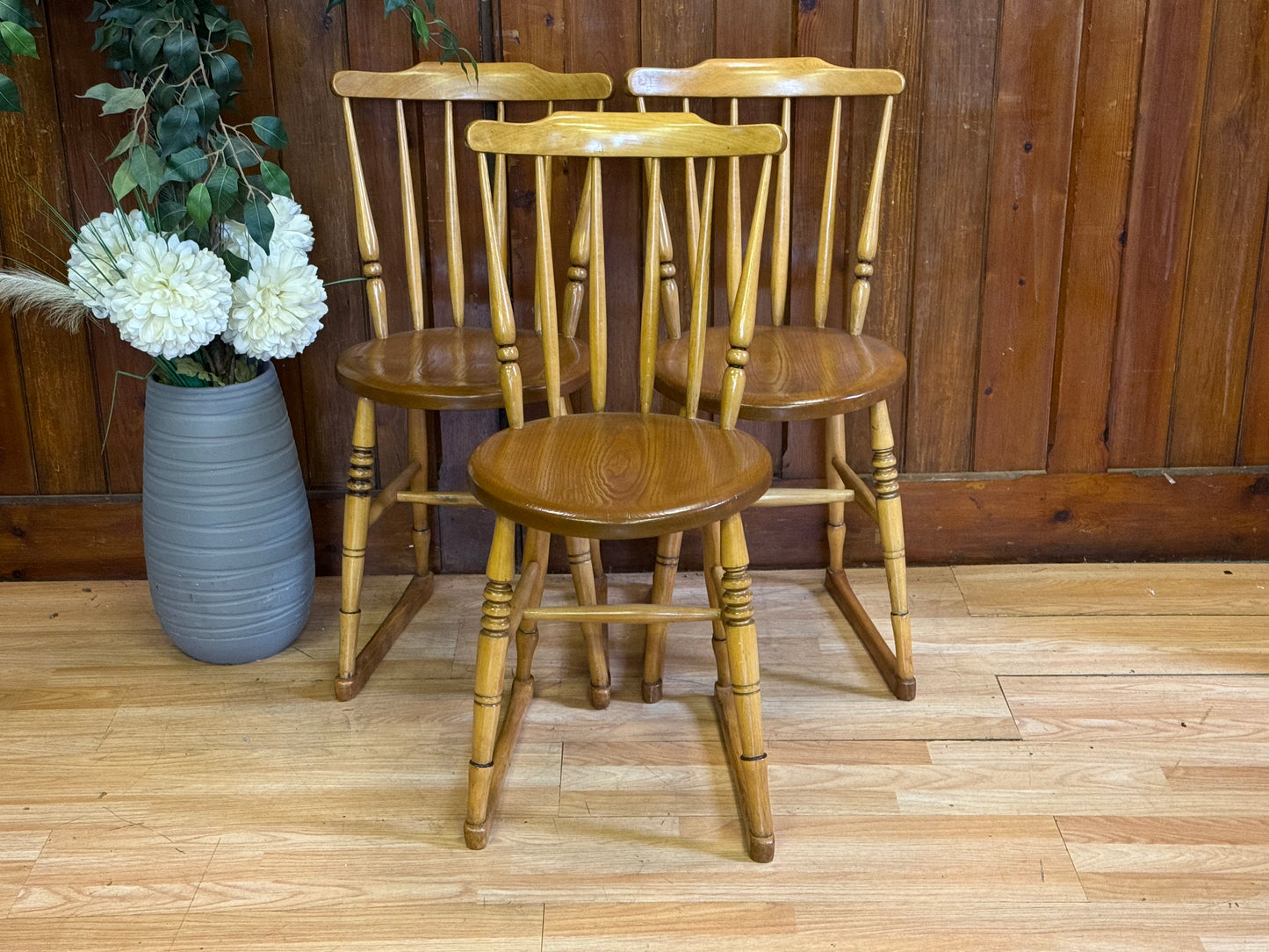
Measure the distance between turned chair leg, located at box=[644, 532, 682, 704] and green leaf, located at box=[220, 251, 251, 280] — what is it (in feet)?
2.43

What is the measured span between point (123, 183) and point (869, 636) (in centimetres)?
135

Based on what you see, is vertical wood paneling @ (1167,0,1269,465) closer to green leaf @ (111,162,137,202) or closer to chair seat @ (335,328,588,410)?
chair seat @ (335,328,588,410)

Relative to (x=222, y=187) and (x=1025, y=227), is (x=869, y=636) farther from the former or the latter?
(x=222, y=187)

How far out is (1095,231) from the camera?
7.06ft

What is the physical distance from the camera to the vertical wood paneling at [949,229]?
2049mm

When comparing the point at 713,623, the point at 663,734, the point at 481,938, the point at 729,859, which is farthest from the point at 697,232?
the point at 481,938

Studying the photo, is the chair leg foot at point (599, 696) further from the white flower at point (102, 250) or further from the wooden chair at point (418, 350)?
the white flower at point (102, 250)

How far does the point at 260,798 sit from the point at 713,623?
680 millimetres

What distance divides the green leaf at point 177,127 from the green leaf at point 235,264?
161 millimetres

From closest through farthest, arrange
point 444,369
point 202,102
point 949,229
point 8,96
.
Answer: point 8,96
point 202,102
point 444,369
point 949,229

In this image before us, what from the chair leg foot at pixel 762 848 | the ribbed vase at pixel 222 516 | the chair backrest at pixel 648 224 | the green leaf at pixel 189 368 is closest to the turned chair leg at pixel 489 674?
the chair backrest at pixel 648 224

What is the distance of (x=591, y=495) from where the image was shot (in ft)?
4.70

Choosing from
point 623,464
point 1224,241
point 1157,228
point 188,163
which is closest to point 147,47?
point 188,163

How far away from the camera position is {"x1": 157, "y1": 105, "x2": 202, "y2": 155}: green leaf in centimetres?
170
